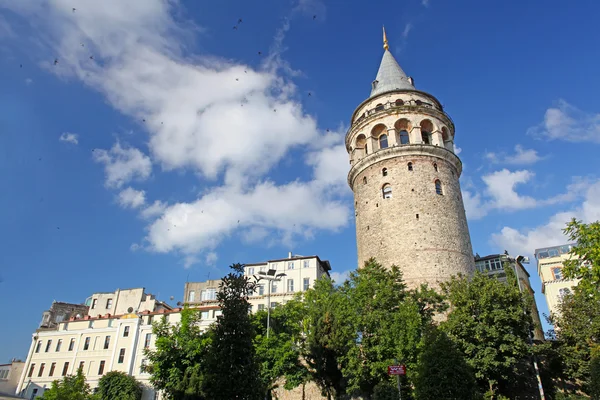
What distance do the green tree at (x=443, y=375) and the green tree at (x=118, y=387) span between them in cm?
2390

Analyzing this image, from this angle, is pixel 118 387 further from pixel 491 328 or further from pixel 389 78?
pixel 389 78

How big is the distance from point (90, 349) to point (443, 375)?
105 ft

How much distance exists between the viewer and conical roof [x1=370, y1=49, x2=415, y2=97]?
117 ft

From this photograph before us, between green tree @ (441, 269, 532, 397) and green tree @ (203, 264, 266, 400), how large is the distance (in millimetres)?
12988

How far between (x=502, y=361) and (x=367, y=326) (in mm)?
6831

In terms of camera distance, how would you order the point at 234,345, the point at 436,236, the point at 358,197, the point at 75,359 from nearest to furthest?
the point at 234,345 → the point at 436,236 → the point at 358,197 → the point at 75,359

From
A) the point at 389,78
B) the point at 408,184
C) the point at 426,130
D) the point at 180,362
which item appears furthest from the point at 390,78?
the point at 180,362

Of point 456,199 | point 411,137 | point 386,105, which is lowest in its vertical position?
point 456,199

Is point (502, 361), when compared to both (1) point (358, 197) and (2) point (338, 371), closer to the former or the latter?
(2) point (338, 371)

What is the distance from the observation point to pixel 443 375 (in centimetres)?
1490

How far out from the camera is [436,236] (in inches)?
1141

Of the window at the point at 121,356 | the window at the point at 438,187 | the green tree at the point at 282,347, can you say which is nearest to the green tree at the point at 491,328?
the green tree at the point at 282,347

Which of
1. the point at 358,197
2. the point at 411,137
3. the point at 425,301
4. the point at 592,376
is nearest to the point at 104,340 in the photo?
the point at 358,197

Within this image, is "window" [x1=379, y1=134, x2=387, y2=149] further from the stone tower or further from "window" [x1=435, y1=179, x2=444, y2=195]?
"window" [x1=435, y1=179, x2=444, y2=195]
